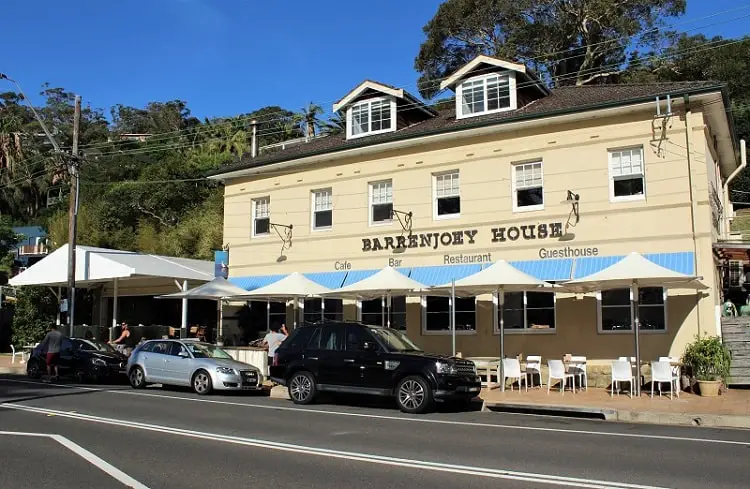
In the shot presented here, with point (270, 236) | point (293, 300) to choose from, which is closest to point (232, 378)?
point (293, 300)

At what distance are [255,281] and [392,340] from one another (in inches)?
406

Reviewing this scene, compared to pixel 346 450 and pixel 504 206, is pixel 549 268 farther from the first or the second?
pixel 346 450

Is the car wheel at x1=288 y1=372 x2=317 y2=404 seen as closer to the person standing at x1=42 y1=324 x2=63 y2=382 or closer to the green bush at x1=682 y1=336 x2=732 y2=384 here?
the green bush at x1=682 y1=336 x2=732 y2=384

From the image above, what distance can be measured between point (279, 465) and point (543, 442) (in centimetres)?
393

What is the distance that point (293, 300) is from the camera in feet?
74.5

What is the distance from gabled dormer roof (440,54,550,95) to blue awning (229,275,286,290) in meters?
8.50

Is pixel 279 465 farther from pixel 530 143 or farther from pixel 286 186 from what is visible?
pixel 286 186

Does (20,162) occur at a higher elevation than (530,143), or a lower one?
higher

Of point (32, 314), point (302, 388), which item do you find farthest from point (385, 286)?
point (32, 314)

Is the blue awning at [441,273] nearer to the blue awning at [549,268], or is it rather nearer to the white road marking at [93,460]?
the blue awning at [549,268]

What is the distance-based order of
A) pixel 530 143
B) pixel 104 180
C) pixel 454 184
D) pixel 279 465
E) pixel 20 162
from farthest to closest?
pixel 20 162
pixel 104 180
pixel 454 184
pixel 530 143
pixel 279 465

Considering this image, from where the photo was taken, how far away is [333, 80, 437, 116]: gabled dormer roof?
72.3 feet

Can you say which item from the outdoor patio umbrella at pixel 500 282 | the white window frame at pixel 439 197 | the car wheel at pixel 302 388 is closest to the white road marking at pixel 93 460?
the car wheel at pixel 302 388

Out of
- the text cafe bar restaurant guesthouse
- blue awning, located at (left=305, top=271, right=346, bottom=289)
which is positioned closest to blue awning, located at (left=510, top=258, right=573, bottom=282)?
the text cafe bar restaurant guesthouse
